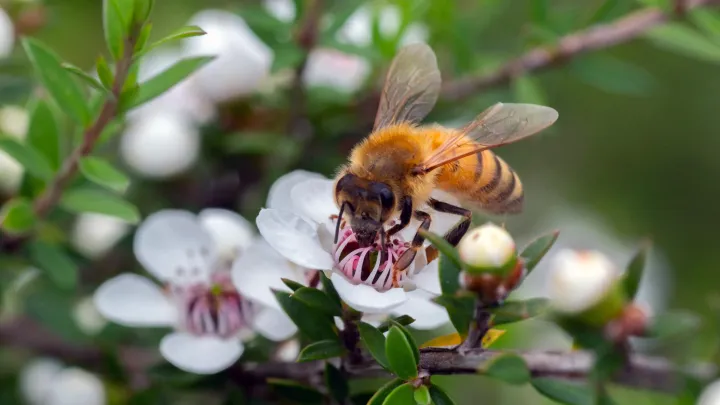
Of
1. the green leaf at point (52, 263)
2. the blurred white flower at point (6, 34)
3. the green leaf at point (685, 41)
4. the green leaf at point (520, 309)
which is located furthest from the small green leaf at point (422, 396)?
the blurred white flower at point (6, 34)

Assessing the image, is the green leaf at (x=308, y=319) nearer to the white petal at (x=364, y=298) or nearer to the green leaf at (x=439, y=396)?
the white petal at (x=364, y=298)

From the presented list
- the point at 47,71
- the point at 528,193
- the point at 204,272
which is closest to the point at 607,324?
the point at 204,272

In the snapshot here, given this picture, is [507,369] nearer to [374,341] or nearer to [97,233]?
[374,341]

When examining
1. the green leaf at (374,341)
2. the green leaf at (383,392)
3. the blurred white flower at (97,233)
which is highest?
the green leaf at (374,341)

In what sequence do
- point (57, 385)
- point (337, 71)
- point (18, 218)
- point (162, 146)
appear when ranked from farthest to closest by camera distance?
1. point (337, 71)
2. point (162, 146)
3. point (57, 385)
4. point (18, 218)

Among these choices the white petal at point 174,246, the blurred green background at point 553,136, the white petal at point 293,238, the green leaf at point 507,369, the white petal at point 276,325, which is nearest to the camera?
the green leaf at point 507,369

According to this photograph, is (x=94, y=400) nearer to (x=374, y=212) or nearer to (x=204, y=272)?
(x=204, y=272)

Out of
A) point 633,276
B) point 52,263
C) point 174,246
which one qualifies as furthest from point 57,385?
point 633,276

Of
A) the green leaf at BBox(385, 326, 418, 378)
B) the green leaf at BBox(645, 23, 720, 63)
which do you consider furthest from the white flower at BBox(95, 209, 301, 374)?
the green leaf at BBox(645, 23, 720, 63)
